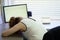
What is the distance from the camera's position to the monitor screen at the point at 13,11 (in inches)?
99.5

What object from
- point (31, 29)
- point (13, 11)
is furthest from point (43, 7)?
point (31, 29)

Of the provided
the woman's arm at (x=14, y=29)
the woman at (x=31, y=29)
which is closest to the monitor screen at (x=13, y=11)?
the woman at (x=31, y=29)

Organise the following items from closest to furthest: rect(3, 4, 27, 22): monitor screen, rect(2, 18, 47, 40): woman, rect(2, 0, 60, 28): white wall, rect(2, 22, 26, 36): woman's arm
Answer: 1. rect(2, 22, 26, 36): woman's arm
2. rect(2, 18, 47, 40): woman
3. rect(3, 4, 27, 22): monitor screen
4. rect(2, 0, 60, 28): white wall

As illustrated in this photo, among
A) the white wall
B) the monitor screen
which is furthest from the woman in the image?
the white wall

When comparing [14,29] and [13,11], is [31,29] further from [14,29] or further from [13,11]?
[13,11]

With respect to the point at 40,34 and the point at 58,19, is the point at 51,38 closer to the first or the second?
the point at 40,34

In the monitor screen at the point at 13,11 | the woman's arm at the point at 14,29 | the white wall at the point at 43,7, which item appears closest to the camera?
the woman's arm at the point at 14,29

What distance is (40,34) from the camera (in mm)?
1930

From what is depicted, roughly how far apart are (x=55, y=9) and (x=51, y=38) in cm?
205

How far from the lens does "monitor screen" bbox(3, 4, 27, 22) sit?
2527 millimetres

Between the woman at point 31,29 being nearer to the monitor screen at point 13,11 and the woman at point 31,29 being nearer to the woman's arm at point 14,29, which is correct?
the woman's arm at point 14,29

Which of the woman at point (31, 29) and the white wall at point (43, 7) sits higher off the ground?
the white wall at point (43, 7)

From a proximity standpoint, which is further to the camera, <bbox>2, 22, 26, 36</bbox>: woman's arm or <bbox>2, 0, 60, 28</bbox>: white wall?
<bbox>2, 0, 60, 28</bbox>: white wall

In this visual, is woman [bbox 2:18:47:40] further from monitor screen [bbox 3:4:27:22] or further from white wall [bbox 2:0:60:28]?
white wall [bbox 2:0:60:28]
